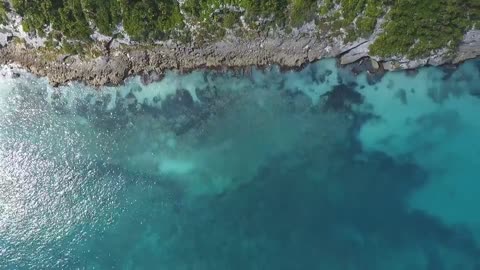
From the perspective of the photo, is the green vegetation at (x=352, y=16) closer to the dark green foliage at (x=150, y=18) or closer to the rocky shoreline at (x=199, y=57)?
the rocky shoreline at (x=199, y=57)

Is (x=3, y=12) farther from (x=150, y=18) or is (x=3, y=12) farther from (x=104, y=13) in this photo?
(x=150, y=18)

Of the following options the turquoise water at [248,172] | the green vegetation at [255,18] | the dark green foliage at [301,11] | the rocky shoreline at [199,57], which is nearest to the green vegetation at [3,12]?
the green vegetation at [255,18]

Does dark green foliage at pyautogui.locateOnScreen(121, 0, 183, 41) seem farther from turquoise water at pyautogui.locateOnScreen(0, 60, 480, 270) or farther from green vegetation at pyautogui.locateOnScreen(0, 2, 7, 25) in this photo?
green vegetation at pyautogui.locateOnScreen(0, 2, 7, 25)

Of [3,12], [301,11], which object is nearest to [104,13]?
[3,12]

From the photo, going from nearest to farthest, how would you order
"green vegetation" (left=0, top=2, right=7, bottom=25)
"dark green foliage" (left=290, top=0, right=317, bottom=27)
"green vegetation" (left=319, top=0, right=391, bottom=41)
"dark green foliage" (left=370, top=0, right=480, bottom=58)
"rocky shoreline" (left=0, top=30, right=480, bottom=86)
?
"dark green foliage" (left=370, top=0, right=480, bottom=58) < "green vegetation" (left=319, top=0, right=391, bottom=41) < "dark green foliage" (left=290, top=0, right=317, bottom=27) < "green vegetation" (left=0, top=2, right=7, bottom=25) < "rocky shoreline" (left=0, top=30, right=480, bottom=86)

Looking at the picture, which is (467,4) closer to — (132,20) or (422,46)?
(422,46)

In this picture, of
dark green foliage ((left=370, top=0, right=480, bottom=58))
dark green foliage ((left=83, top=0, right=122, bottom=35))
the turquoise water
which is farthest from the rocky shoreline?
dark green foliage ((left=83, top=0, right=122, bottom=35))
